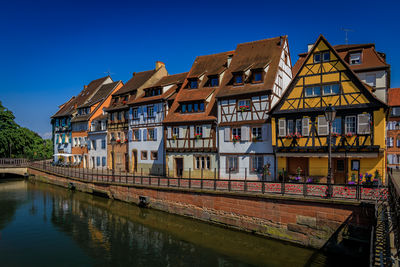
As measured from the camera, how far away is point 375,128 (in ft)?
62.1

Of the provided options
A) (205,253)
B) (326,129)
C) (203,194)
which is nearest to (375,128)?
(326,129)

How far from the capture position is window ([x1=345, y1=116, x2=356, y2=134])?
1973cm

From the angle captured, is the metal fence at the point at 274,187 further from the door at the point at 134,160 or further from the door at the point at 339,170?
the door at the point at 134,160

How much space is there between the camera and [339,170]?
68.4ft

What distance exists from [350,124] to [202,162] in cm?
1277

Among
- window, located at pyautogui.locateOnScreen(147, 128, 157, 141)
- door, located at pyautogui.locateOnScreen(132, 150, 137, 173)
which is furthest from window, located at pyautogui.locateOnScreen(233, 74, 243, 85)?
door, located at pyautogui.locateOnScreen(132, 150, 137, 173)

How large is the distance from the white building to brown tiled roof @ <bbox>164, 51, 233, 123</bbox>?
47.3 ft

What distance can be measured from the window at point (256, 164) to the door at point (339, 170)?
5290 millimetres

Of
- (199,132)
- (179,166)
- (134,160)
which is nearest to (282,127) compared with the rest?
(199,132)

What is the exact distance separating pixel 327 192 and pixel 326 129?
23.3 ft

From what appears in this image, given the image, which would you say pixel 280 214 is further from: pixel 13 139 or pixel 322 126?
pixel 13 139

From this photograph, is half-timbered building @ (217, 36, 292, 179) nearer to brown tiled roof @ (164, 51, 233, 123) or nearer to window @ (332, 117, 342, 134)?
brown tiled roof @ (164, 51, 233, 123)

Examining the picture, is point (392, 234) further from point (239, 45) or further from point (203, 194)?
point (239, 45)

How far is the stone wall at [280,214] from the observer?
13.7 m
